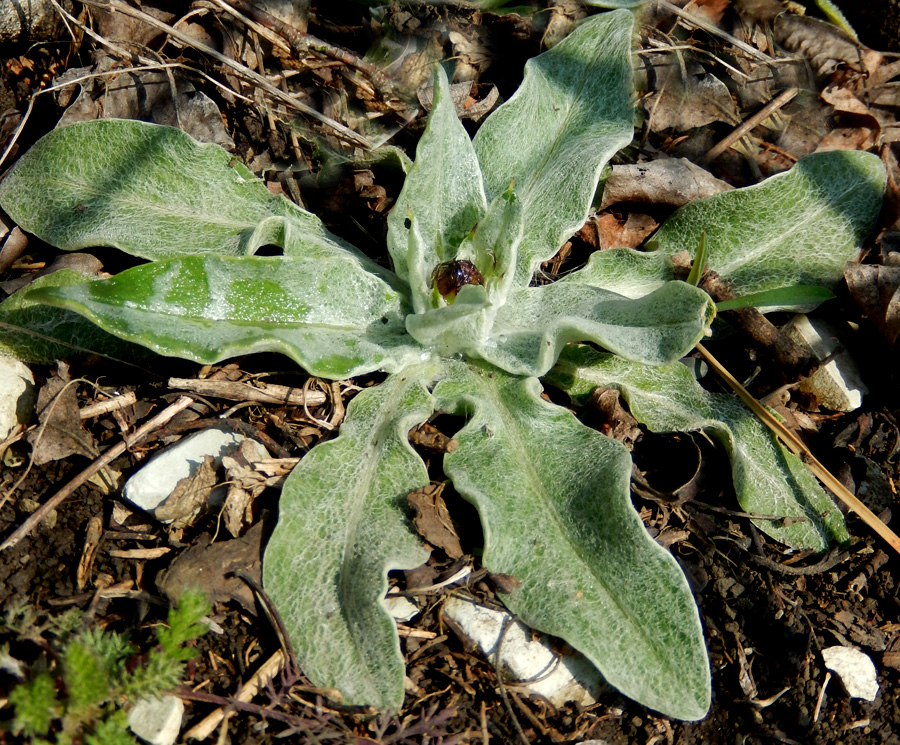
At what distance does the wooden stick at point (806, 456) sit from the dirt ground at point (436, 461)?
0.22 feet

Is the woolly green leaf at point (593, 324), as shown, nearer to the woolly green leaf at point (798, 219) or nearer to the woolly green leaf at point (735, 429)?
the woolly green leaf at point (735, 429)

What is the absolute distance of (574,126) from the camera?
2.97 m

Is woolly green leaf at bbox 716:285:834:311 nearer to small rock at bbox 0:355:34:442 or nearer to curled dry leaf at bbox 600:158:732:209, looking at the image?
curled dry leaf at bbox 600:158:732:209

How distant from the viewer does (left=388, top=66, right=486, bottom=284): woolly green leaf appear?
2.61 metres

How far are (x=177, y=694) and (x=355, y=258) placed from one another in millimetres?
1533

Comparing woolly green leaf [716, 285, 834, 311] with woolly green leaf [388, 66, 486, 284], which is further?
woolly green leaf [716, 285, 834, 311]

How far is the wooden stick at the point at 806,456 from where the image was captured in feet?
8.43

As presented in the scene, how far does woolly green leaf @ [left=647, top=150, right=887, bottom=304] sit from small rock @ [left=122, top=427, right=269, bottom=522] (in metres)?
1.93

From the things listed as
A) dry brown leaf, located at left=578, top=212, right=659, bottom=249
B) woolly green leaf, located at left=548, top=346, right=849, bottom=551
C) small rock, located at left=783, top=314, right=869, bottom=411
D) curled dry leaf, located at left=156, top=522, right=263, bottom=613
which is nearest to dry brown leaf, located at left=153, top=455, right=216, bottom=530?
curled dry leaf, located at left=156, top=522, right=263, bottom=613

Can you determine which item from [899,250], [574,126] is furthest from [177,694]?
[899,250]

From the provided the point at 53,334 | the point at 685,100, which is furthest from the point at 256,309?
the point at 685,100

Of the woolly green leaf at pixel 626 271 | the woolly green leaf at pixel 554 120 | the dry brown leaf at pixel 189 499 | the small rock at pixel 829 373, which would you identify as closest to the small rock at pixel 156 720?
the dry brown leaf at pixel 189 499

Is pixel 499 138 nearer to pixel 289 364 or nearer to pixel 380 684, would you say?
pixel 289 364

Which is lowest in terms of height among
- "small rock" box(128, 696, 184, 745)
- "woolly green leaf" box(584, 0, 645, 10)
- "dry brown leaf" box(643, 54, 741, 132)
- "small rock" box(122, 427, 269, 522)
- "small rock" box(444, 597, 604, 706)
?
"small rock" box(444, 597, 604, 706)
